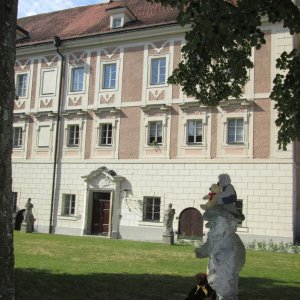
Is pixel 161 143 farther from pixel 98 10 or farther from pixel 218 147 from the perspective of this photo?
pixel 98 10

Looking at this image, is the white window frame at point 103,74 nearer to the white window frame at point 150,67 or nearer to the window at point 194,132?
the white window frame at point 150,67

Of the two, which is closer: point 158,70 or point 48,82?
point 158,70

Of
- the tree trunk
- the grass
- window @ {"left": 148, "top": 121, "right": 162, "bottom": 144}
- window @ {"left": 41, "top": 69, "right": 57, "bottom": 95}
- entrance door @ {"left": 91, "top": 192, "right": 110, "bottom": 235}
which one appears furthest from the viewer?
window @ {"left": 41, "top": 69, "right": 57, "bottom": 95}

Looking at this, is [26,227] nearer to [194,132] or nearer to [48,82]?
[48,82]

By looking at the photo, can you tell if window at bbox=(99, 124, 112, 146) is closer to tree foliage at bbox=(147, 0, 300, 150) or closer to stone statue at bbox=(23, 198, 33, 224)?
stone statue at bbox=(23, 198, 33, 224)

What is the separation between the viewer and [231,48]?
380 inches

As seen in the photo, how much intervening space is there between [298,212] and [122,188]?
9.27 meters

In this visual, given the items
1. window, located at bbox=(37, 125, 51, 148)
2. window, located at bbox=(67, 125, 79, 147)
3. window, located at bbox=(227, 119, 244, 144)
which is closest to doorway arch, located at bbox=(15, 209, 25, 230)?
window, located at bbox=(37, 125, 51, 148)

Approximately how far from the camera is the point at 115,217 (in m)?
25.8

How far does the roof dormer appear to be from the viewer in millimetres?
27516

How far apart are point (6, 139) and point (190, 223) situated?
19148 millimetres

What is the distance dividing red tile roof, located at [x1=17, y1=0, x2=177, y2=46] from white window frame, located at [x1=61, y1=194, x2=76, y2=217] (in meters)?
9.56

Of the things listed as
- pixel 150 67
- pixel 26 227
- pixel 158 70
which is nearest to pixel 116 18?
pixel 150 67

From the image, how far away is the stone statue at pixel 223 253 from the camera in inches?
241
